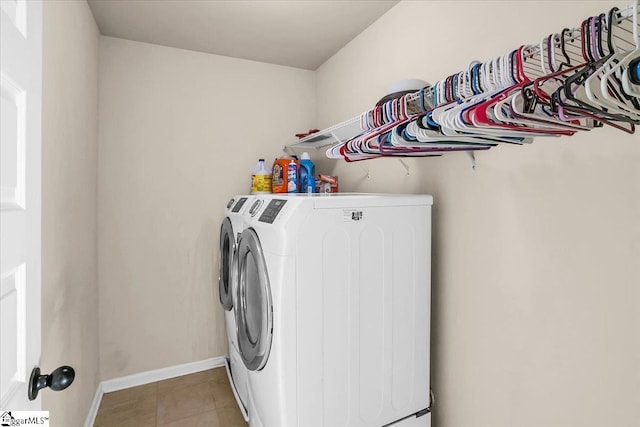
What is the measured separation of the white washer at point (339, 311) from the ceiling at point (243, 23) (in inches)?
51.1

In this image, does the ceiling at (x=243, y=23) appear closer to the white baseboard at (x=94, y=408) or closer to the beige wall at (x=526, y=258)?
the beige wall at (x=526, y=258)

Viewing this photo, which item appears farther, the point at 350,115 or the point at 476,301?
the point at 350,115

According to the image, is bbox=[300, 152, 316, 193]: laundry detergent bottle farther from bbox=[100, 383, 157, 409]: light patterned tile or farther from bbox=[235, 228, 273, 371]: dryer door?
bbox=[100, 383, 157, 409]: light patterned tile

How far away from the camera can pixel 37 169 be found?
872mm

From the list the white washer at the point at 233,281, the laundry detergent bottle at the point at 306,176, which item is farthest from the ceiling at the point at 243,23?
the white washer at the point at 233,281

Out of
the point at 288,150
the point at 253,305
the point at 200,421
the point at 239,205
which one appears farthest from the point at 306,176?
the point at 200,421

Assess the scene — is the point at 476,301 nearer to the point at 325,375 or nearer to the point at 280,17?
the point at 325,375

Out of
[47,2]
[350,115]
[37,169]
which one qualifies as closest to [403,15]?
[350,115]

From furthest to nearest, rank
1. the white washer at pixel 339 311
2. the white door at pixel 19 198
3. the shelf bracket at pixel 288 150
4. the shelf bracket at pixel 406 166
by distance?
the shelf bracket at pixel 288 150, the shelf bracket at pixel 406 166, the white washer at pixel 339 311, the white door at pixel 19 198

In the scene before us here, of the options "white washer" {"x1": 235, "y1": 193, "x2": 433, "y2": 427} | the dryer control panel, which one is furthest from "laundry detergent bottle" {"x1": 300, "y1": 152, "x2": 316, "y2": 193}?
the dryer control panel

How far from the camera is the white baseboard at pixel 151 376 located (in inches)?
94.6

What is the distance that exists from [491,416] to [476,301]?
496mm

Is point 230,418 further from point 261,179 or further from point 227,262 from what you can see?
point 261,179

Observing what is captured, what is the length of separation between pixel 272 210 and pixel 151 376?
6.52ft
